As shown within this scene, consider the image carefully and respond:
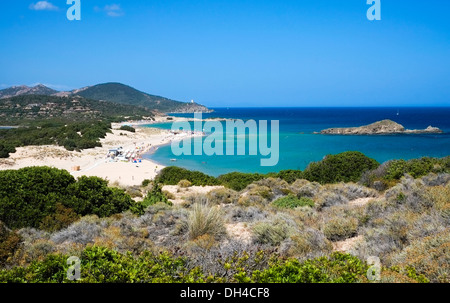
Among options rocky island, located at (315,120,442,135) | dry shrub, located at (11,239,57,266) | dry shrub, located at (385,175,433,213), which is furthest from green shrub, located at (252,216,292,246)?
rocky island, located at (315,120,442,135)

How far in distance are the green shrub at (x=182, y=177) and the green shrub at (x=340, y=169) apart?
5.54 metres

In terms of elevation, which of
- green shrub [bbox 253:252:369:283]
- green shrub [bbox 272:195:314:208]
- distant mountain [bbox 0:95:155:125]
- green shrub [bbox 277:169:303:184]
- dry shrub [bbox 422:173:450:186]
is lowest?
green shrub [bbox 277:169:303:184]

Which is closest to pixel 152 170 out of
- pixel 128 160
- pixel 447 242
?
pixel 128 160

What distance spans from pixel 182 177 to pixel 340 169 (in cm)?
932

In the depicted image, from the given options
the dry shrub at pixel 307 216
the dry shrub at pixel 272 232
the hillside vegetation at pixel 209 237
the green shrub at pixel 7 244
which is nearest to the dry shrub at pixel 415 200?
the hillside vegetation at pixel 209 237

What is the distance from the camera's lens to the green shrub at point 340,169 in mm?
16859

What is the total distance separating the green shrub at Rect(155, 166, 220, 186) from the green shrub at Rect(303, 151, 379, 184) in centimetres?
554

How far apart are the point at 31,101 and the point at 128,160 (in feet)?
303

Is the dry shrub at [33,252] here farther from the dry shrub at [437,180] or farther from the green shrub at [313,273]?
the dry shrub at [437,180]

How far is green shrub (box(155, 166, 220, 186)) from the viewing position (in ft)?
60.4

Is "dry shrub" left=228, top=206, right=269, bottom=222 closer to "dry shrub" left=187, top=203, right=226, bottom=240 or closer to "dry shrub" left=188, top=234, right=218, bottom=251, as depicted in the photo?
"dry shrub" left=187, top=203, right=226, bottom=240

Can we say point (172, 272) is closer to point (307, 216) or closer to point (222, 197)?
point (307, 216)
